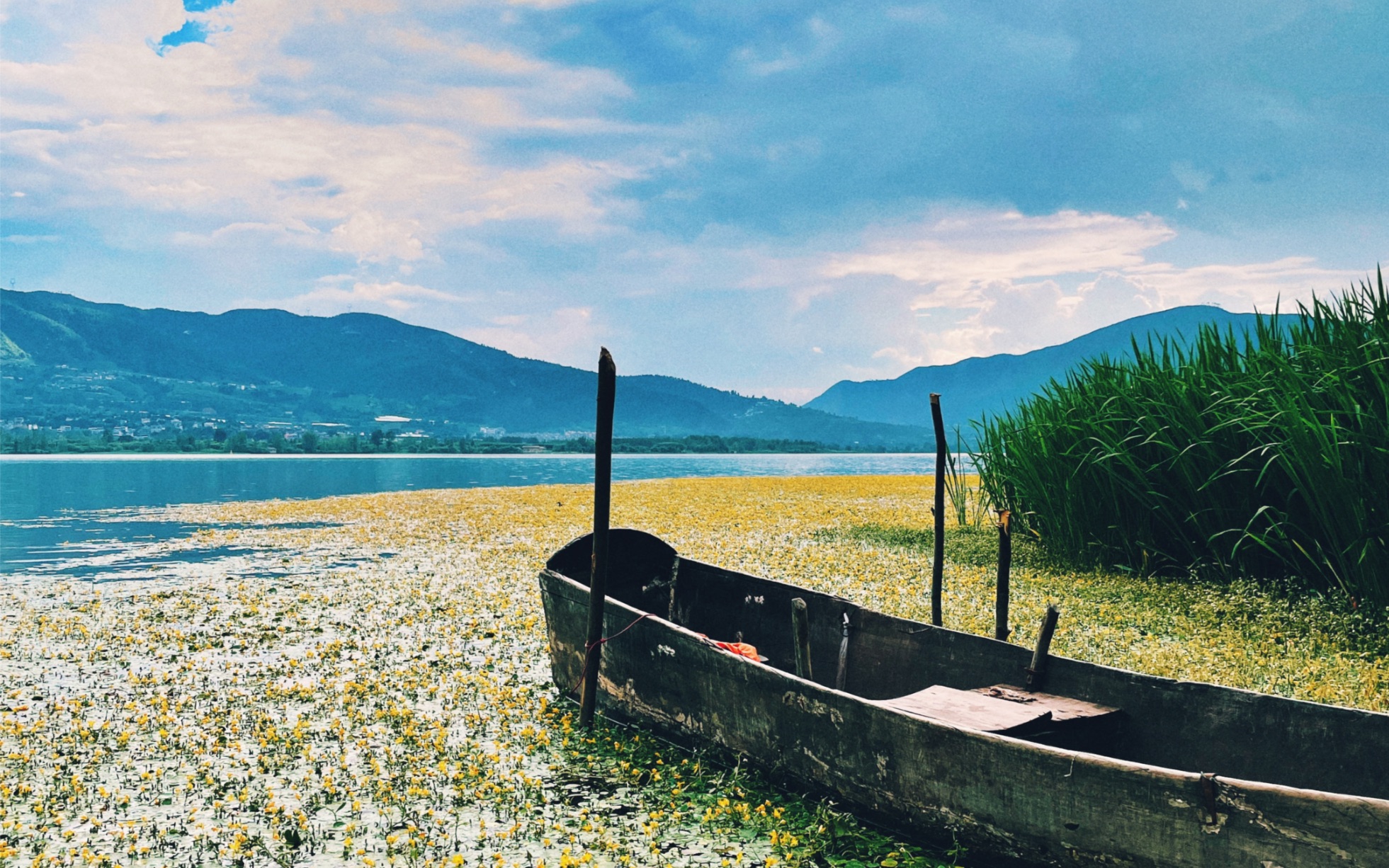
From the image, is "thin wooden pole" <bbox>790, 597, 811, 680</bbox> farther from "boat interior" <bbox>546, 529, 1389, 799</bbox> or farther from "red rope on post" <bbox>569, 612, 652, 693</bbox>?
"red rope on post" <bbox>569, 612, 652, 693</bbox>

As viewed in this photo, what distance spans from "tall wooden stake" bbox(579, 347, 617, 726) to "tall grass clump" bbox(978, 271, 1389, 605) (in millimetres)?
7915

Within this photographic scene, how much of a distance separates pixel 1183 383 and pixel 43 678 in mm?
15849

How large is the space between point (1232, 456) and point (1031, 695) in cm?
783

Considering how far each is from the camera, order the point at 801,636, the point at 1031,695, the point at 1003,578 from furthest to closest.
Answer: the point at 1003,578 → the point at 801,636 → the point at 1031,695

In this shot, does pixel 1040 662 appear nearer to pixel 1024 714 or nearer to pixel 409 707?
pixel 1024 714

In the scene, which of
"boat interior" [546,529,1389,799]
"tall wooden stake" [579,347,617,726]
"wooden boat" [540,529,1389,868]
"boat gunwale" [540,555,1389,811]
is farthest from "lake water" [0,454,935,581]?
"boat gunwale" [540,555,1389,811]

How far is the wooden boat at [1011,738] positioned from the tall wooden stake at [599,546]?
0.38 feet

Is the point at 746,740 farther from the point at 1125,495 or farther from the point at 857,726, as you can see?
the point at 1125,495

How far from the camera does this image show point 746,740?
679 centimetres

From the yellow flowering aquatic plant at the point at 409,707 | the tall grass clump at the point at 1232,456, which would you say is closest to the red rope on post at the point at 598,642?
the yellow flowering aquatic plant at the point at 409,707

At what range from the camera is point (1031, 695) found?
7.03 meters

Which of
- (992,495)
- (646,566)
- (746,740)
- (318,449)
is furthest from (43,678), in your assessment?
(318,449)

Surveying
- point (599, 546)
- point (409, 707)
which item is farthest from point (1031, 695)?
point (409, 707)

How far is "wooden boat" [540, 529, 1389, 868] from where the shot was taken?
436 cm
